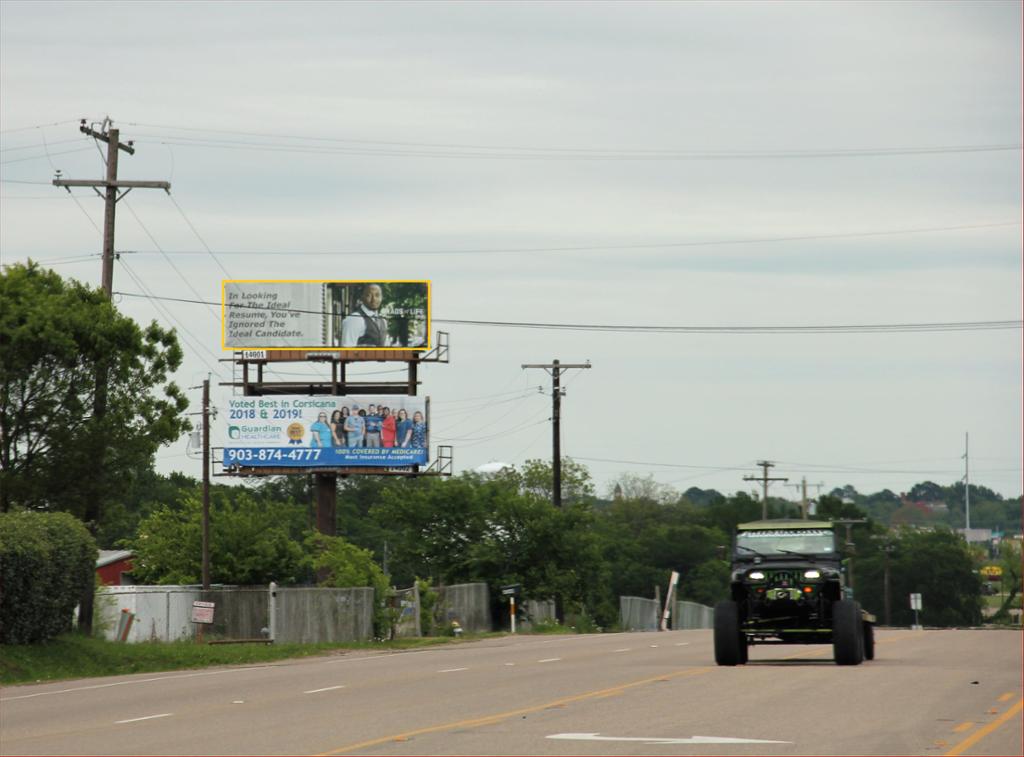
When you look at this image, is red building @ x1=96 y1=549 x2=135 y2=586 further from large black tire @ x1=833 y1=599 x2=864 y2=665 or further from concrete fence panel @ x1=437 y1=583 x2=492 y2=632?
large black tire @ x1=833 y1=599 x2=864 y2=665

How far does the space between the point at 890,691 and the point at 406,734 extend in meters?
7.96

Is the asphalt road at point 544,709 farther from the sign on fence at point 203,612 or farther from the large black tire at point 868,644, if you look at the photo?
the sign on fence at point 203,612

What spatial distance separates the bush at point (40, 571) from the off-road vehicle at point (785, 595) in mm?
12863

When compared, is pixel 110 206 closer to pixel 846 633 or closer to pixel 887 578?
pixel 846 633

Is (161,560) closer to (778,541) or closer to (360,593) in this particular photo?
(360,593)

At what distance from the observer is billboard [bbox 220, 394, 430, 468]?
63.1 meters

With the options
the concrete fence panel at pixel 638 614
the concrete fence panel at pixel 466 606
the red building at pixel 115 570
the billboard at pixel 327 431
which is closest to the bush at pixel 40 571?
the concrete fence panel at pixel 466 606

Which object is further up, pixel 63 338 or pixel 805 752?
pixel 63 338

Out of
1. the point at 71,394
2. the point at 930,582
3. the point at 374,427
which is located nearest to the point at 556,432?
the point at 374,427

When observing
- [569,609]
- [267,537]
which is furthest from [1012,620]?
[267,537]

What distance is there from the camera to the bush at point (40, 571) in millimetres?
30016

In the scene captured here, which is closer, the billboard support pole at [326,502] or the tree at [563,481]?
the billboard support pole at [326,502]

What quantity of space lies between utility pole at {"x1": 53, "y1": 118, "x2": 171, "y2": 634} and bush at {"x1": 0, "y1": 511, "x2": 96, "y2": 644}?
137cm

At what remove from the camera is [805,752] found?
1440cm
